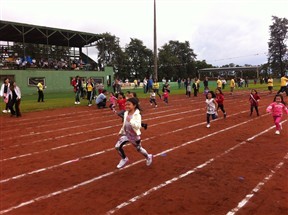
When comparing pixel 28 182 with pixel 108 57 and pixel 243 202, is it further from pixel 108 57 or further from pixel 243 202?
pixel 108 57

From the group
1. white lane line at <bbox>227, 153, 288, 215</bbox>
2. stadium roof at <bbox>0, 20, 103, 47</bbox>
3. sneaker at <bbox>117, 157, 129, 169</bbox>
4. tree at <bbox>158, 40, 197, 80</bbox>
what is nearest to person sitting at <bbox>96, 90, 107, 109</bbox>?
sneaker at <bbox>117, 157, 129, 169</bbox>

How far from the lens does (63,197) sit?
17.1 ft

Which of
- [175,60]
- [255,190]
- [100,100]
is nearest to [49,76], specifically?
[100,100]

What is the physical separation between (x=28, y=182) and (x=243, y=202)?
381 cm

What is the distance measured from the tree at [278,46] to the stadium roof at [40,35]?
178 ft

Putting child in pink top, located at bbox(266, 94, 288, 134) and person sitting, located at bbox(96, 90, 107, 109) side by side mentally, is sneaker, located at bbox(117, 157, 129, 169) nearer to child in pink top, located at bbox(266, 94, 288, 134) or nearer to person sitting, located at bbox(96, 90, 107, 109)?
child in pink top, located at bbox(266, 94, 288, 134)

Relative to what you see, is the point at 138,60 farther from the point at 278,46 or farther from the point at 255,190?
the point at 255,190

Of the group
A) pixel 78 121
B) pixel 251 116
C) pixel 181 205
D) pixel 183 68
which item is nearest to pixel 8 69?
pixel 78 121

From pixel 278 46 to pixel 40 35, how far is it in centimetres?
6158

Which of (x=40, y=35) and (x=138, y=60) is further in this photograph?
(x=138, y=60)

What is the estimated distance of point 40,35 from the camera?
3797cm

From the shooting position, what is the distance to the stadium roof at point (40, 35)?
33.7 m

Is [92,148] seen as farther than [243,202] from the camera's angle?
Yes

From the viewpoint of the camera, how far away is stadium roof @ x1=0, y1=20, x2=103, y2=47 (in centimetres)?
3366
